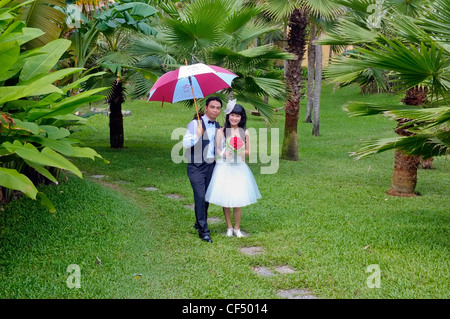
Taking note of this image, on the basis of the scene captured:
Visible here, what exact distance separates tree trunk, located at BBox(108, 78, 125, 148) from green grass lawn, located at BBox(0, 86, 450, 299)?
3.09 m

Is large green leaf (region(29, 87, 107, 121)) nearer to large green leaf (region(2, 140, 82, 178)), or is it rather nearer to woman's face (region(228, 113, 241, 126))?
large green leaf (region(2, 140, 82, 178))

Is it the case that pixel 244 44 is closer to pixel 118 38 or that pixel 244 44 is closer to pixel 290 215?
pixel 118 38

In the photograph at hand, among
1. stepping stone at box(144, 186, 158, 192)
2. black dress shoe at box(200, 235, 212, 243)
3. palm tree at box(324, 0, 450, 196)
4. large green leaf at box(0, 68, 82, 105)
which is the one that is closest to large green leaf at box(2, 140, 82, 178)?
large green leaf at box(0, 68, 82, 105)

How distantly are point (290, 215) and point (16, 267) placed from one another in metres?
4.06

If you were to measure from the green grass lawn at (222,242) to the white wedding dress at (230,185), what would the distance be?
52 centimetres

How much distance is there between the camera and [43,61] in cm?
512

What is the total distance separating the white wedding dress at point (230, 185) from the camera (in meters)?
6.28

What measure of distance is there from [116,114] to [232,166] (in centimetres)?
864

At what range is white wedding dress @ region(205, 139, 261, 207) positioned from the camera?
247 inches

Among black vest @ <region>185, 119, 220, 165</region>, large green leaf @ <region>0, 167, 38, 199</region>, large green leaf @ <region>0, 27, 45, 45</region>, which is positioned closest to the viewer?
large green leaf @ <region>0, 167, 38, 199</region>

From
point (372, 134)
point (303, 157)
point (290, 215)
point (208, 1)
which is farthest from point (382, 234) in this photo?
point (372, 134)

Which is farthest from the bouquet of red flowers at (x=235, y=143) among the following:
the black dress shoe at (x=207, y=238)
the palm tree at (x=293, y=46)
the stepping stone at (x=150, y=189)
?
the palm tree at (x=293, y=46)

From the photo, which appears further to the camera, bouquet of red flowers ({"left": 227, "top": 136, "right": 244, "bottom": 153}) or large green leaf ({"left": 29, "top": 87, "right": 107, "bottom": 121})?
bouquet of red flowers ({"left": 227, "top": 136, "right": 244, "bottom": 153})

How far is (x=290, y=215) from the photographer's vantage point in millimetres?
7836
